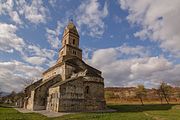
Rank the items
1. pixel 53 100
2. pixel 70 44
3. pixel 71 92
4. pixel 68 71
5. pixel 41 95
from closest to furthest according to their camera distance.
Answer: pixel 71 92 < pixel 53 100 < pixel 41 95 < pixel 68 71 < pixel 70 44

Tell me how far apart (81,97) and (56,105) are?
4787mm

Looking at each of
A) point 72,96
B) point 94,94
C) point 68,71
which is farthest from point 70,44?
point 72,96

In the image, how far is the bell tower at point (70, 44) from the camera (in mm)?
46031

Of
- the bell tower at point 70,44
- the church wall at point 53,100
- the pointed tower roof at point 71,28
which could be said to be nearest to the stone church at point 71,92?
the church wall at point 53,100

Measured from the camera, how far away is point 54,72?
4431 centimetres

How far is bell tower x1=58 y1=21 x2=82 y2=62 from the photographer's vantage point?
46.0 meters

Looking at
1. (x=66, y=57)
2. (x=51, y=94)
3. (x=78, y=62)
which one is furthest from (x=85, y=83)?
(x=66, y=57)

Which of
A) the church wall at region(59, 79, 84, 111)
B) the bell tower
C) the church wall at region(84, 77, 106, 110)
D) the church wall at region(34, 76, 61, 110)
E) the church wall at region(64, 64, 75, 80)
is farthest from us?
the bell tower

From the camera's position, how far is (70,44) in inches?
1863

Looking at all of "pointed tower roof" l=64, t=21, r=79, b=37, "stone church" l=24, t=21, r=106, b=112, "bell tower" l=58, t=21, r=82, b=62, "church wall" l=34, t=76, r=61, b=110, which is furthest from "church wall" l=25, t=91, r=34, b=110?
"pointed tower roof" l=64, t=21, r=79, b=37

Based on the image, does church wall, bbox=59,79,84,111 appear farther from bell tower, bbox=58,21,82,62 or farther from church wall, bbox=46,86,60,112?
bell tower, bbox=58,21,82,62

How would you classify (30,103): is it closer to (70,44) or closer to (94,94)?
(94,94)

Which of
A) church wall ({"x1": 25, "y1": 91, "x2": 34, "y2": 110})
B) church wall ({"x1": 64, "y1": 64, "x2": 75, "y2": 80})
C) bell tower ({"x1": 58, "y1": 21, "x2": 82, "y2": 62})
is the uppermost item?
bell tower ({"x1": 58, "y1": 21, "x2": 82, "y2": 62})

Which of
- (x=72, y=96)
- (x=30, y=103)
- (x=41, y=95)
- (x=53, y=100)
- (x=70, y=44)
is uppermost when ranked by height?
(x=70, y=44)
